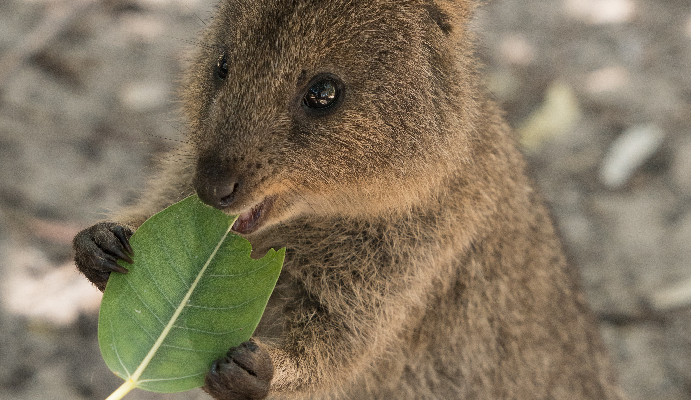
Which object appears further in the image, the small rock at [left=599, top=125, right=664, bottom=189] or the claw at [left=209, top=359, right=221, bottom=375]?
the small rock at [left=599, top=125, right=664, bottom=189]

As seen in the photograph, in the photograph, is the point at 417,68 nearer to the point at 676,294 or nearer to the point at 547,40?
the point at 676,294

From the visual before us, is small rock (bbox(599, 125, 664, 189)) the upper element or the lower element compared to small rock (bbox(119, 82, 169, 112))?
lower

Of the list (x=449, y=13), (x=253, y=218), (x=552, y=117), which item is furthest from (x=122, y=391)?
(x=552, y=117)

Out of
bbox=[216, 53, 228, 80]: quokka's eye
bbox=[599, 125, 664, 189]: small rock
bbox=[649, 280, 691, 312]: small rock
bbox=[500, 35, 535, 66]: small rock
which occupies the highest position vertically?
bbox=[216, 53, 228, 80]: quokka's eye

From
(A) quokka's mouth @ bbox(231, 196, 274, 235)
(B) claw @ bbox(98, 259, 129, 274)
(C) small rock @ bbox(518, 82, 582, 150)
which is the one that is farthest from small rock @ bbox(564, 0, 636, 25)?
(B) claw @ bbox(98, 259, 129, 274)

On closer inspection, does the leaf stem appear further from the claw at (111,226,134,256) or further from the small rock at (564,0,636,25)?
the small rock at (564,0,636,25)

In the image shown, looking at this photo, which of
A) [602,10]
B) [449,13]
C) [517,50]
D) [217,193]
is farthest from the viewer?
[602,10]

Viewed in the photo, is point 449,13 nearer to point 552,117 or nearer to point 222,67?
point 222,67
